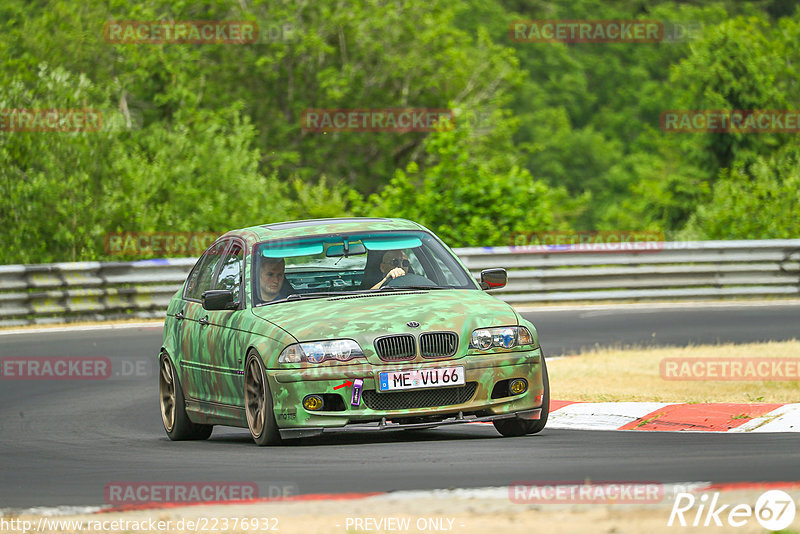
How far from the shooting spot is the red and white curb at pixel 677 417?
9.70 m

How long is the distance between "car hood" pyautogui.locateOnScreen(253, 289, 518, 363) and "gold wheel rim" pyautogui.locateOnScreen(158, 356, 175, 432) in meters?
1.59

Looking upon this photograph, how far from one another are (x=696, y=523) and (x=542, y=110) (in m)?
70.8

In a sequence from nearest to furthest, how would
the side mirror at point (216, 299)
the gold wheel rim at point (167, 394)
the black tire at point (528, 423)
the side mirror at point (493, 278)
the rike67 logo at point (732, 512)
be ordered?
the rike67 logo at point (732, 512) < the black tire at point (528, 423) < the side mirror at point (216, 299) < the side mirror at point (493, 278) < the gold wheel rim at point (167, 394)

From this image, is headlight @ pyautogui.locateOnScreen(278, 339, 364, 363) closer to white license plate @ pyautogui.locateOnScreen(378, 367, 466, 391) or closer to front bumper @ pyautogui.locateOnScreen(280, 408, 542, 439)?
white license plate @ pyautogui.locateOnScreen(378, 367, 466, 391)

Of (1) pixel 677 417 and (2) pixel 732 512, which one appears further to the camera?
(1) pixel 677 417

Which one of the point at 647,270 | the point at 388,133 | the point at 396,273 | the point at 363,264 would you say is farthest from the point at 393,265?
the point at 388,133

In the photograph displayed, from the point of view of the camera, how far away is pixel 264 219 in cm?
3094

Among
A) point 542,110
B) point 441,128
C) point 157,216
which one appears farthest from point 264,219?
point 542,110

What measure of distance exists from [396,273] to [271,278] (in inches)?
33.3

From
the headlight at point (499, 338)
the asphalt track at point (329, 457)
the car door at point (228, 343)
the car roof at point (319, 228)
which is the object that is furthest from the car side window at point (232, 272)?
the headlight at point (499, 338)

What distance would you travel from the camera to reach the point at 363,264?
1041 cm

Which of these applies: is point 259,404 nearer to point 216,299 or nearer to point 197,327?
point 216,299

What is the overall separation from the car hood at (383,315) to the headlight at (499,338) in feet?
0.12

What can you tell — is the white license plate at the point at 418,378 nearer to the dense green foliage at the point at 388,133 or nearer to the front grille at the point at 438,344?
the front grille at the point at 438,344
